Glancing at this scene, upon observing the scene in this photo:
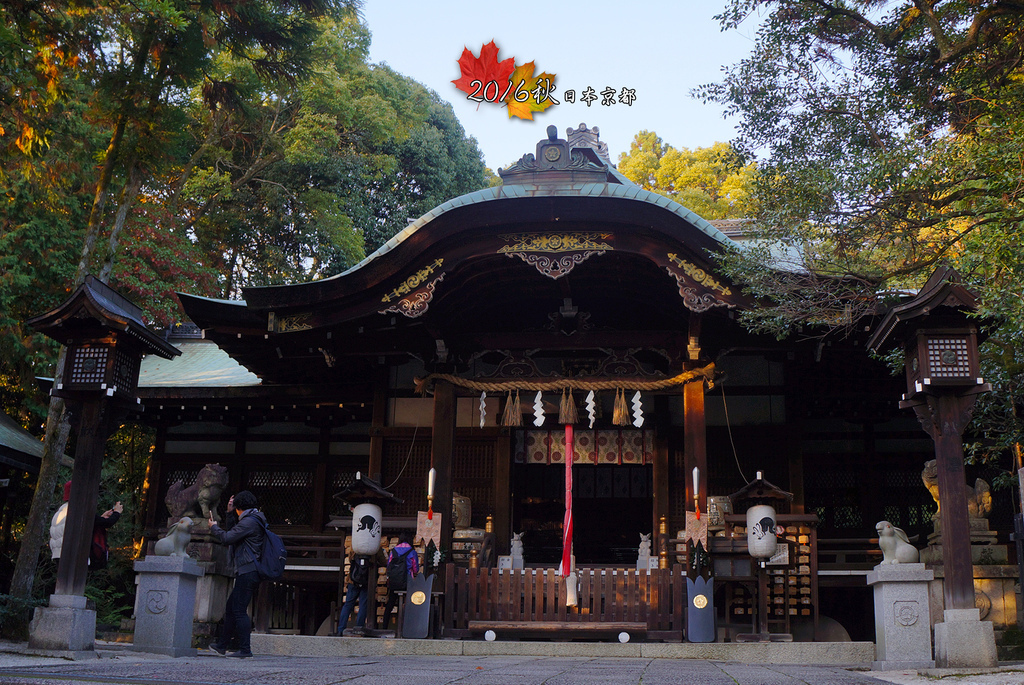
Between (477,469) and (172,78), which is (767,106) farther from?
(172,78)

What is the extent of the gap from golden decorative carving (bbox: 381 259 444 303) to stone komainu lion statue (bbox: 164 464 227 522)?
3634 mm

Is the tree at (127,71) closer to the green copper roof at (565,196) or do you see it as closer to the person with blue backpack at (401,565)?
the green copper roof at (565,196)

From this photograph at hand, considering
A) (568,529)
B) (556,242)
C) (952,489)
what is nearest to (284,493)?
(568,529)

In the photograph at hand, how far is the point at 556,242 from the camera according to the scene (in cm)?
1030

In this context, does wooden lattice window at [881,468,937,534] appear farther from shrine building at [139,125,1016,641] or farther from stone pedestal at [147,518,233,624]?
stone pedestal at [147,518,233,624]

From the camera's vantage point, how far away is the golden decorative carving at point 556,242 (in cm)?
1021

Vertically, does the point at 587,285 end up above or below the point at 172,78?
below

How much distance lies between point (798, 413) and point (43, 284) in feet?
42.1

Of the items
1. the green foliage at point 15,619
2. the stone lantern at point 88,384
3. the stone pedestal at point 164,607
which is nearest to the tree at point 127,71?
the green foliage at point 15,619

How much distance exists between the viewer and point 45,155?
40.2ft

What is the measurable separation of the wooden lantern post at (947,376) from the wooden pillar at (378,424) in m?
7.79

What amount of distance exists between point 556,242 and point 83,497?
5.72 metres

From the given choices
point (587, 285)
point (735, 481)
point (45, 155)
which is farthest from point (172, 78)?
point (735, 481)

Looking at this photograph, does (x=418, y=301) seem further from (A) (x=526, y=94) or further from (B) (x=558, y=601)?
(A) (x=526, y=94)
